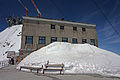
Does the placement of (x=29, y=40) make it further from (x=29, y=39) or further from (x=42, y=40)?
(x=42, y=40)

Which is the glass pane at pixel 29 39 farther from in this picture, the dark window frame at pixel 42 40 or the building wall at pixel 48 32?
the dark window frame at pixel 42 40

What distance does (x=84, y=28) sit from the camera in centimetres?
2083

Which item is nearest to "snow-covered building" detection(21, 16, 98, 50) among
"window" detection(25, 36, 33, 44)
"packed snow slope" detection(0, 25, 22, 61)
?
"window" detection(25, 36, 33, 44)

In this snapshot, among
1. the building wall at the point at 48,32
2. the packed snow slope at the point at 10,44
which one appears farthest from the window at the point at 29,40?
the packed snow slope at the point at 10,44

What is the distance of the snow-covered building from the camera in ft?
53.9

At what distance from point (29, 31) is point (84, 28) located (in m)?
14.3

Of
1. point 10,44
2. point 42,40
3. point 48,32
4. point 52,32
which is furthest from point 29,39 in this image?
point 10,44

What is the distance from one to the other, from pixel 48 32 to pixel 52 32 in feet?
3.15

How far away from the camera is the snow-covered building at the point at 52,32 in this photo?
16438 mm

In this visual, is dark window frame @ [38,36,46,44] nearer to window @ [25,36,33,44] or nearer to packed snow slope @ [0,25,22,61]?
window @ [25,36,33,44]

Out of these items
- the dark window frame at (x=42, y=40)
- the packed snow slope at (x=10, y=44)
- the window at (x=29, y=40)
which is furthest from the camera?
the packed snow slope at (x=10, y=44)

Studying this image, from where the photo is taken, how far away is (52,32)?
18.0m

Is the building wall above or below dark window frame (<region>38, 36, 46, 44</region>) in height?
above

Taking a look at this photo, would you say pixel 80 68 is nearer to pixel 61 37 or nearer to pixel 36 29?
pixel 61 37
